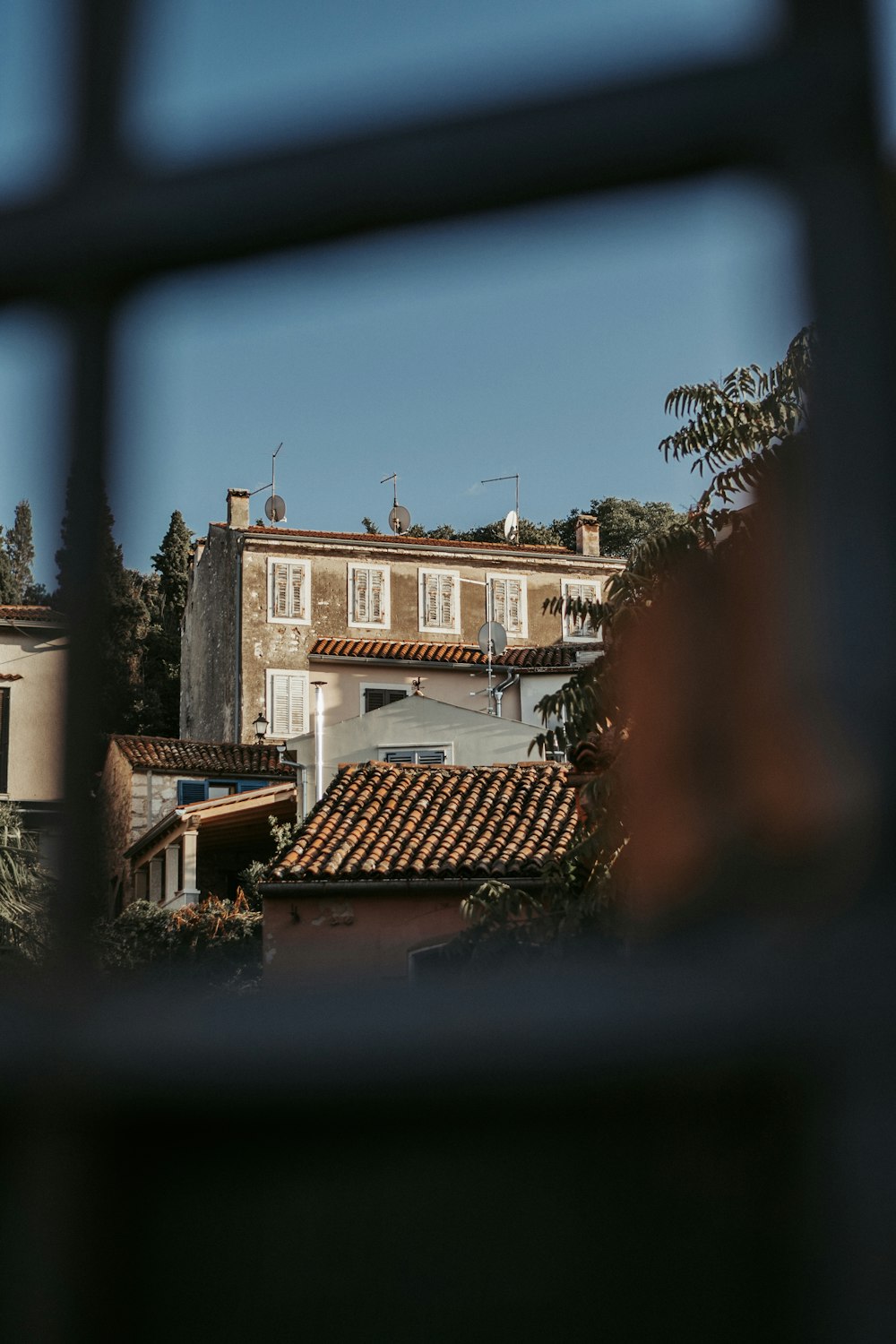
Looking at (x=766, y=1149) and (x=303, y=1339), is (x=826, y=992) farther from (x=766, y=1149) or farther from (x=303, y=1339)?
(x=303, y=1339)

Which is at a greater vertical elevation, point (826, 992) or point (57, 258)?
point (57, 258)

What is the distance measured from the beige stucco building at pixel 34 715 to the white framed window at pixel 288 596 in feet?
68.1

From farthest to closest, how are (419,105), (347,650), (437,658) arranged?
(347,650)
(437,658)
(419,105)

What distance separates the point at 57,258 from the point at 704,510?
41 centimetres

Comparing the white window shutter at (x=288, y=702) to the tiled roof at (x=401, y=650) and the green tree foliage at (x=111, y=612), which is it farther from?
the green tree foliage at (x=111, y=612)

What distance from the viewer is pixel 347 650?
882 inches

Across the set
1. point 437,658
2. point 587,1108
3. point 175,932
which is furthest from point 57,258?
point 437,658

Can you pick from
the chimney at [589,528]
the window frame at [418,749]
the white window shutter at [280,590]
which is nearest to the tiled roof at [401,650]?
the white window shutter at [280,590]

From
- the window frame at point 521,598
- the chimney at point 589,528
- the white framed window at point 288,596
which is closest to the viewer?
the chimney at point 589,528

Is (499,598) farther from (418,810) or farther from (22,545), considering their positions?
(22,545)

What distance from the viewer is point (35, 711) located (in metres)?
0.71

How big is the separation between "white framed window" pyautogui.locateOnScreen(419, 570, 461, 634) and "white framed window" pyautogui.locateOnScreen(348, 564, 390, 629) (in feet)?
2.21

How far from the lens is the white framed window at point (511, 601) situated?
18.4 metres

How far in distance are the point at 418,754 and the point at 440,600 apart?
338 inches
